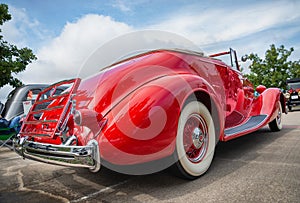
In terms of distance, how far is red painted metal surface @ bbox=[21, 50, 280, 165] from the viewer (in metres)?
1.81

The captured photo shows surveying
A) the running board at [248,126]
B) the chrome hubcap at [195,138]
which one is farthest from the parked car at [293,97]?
the chrome hubcap at [195,138]

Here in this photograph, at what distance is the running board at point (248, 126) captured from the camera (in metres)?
2.85

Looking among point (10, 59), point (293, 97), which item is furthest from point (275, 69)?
point (10, 59)

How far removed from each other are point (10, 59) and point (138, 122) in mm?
10450

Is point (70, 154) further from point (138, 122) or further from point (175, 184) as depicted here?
point (175, 184)

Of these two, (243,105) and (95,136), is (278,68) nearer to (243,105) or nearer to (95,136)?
(243,105)

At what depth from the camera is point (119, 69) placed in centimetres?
250

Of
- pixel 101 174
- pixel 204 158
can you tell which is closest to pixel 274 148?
pixel 204 158

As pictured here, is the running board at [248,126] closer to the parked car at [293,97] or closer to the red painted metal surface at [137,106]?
the red painted metal surface at [137,106]

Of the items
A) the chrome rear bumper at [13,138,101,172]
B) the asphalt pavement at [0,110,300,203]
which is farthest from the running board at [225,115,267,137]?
the chrome rear bumper at [13,138,101,172]

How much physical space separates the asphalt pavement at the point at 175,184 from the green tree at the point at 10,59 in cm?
772

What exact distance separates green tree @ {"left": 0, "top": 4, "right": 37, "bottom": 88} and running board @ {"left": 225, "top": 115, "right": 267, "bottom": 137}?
940cm

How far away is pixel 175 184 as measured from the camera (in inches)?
82.0

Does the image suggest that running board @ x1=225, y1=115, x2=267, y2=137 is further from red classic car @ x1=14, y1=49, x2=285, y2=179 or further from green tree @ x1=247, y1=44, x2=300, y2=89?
green tree @ x1=247, y1=44, x2=300, y2=89
